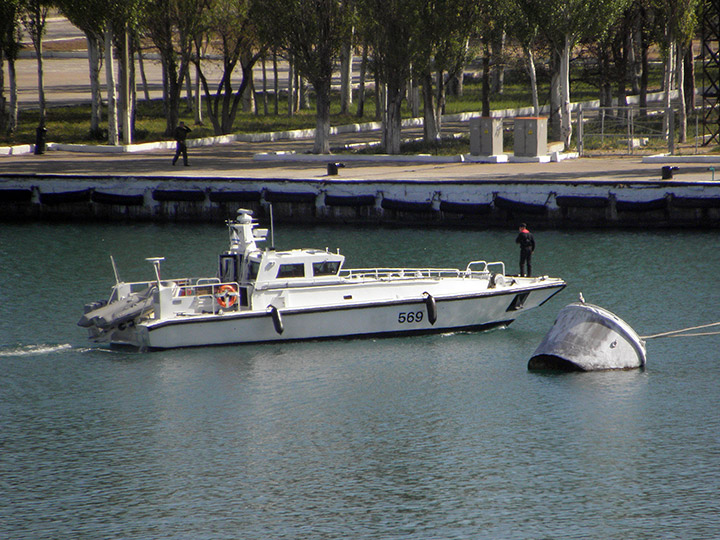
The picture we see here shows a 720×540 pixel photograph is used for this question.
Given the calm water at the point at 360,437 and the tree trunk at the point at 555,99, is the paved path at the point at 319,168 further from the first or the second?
the calm water at the point at 360,437

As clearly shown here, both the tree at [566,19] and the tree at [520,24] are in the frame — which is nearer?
the tree at [566,19]

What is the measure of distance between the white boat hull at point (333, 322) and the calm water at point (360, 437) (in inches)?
12.1

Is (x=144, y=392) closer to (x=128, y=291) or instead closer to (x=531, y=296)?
(x=128, y=291)

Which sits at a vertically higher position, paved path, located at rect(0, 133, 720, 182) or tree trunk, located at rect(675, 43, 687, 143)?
tree trunk, located at rect(675, 43, 687, 143)

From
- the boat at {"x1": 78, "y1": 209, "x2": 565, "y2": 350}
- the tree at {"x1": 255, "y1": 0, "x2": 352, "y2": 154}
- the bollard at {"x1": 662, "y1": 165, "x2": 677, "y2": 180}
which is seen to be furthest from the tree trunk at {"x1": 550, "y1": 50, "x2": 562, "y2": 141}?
the boat at {"x1": 78, "y1": 209, "x2": 565, "y2": 350}

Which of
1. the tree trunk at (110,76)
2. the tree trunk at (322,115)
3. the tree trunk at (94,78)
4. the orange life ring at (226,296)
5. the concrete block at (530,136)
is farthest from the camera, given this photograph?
the tree trunk at (94,78)

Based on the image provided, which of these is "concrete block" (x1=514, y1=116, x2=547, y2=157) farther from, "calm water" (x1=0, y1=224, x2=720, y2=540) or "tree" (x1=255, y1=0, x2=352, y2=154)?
"calm water" (x1=0, y1=224, x2=720, y2=540)

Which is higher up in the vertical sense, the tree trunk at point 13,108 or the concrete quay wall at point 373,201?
the tree trunk at point 13,108

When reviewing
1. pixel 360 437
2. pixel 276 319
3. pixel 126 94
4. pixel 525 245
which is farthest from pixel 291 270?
pixel 126 94

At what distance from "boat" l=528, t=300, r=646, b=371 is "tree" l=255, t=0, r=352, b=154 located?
28611mm

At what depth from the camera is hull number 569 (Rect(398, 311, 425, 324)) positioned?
25562 mm

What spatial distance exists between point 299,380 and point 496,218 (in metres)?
21.0

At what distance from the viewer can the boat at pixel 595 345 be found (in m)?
22.9

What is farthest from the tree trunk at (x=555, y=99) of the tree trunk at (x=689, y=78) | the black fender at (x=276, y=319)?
the black fender at (x=276, y=319)
